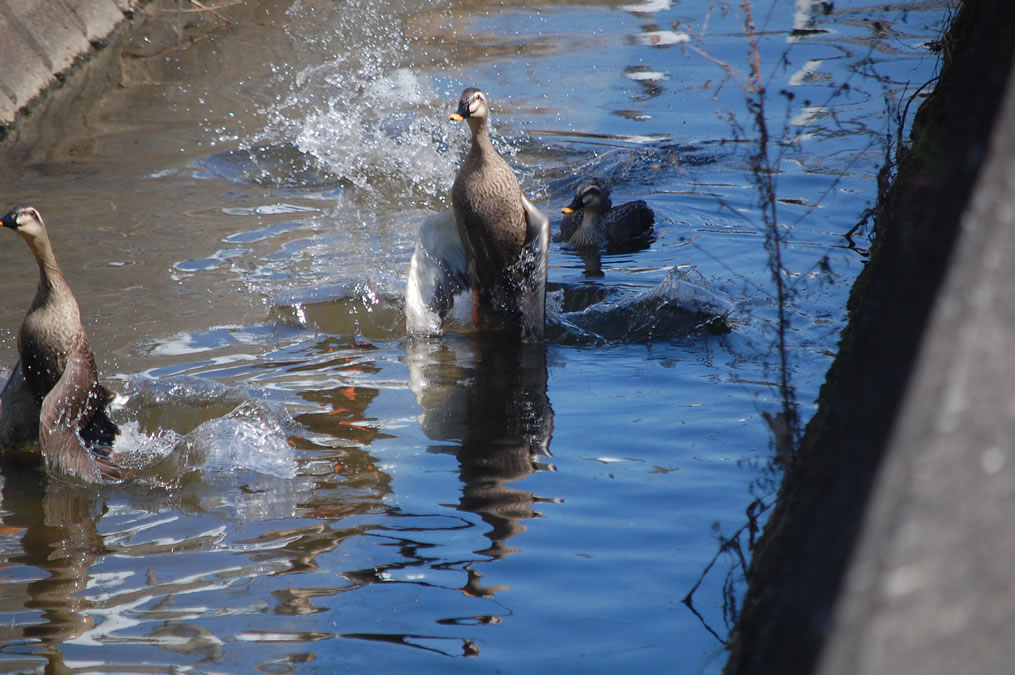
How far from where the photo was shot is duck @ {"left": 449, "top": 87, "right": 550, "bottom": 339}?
6.89 m

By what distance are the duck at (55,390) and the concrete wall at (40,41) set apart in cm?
700

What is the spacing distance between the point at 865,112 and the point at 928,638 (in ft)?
34.5

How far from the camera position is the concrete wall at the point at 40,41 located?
11633 millimetres

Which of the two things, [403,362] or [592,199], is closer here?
[403,362]


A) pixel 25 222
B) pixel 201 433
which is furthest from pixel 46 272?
pixel 201 433

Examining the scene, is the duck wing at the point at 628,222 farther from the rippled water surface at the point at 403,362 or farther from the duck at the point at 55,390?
the duck at the point at 55,390

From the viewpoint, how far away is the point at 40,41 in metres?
12.5

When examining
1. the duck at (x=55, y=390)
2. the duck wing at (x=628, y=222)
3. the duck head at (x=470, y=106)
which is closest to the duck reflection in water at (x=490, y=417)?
the duck head at (x=470, y=106)

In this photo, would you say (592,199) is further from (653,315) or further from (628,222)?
→ (653,315)

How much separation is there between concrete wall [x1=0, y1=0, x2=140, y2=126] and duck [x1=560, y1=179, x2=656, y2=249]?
668 centimetres

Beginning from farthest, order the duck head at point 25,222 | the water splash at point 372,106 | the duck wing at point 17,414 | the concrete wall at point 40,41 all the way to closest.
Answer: the concrete wall at point 40,41, the water splash at point 372,106, the duck wing at point 17,414, the duck head at point 25,222

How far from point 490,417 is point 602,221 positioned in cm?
347

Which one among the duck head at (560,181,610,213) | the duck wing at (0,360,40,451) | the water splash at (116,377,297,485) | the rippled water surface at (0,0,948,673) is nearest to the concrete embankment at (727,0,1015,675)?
the rippled water surface at (0,0,948,673)

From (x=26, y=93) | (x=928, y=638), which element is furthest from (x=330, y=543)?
(x=26, y=93)
